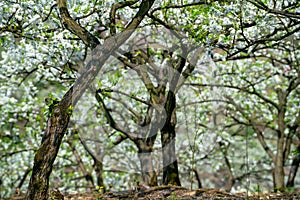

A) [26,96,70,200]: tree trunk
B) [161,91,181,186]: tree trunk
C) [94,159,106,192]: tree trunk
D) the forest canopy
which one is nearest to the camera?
[26,96,70,200]: tree trunk

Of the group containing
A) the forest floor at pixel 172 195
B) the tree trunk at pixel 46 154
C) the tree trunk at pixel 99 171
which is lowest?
the forest floor at pixel 172 195

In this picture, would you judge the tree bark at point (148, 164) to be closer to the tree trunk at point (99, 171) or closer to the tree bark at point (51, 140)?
the tree trunk at point (99, 171)

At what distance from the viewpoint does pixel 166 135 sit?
32.5 ft

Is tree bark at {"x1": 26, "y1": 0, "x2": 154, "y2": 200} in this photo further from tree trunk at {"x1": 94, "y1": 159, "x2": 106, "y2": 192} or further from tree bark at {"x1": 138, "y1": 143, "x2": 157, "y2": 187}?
tree trunk at {"x1": 94, "y1": 159, "x2": 106, "y2": 192}

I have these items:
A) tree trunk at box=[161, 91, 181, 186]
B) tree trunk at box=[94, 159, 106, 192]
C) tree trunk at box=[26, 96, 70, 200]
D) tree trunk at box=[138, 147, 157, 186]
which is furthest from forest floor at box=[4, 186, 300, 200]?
tree trunk at box=[94, 159, 106, 192]

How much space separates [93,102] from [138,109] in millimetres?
1230

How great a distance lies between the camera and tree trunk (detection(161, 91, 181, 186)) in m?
9.70

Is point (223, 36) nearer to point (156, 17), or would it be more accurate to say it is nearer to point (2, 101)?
point (156, 17)

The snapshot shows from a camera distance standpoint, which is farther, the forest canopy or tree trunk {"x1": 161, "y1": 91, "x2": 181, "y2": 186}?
tree trunk {"x1": 161, "y1": 91, "x2": 181, "y2": 186}

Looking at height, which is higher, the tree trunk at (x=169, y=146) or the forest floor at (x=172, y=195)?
the tree trunk at (x=169, y=146)

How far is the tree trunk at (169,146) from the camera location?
9703 mm

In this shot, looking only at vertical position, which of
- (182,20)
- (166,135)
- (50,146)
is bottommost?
(50,146)

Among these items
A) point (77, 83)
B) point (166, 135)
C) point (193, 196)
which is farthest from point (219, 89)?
point (77, 83)

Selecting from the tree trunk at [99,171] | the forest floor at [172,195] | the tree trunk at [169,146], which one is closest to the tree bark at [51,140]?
the forest floor at [172,195]
